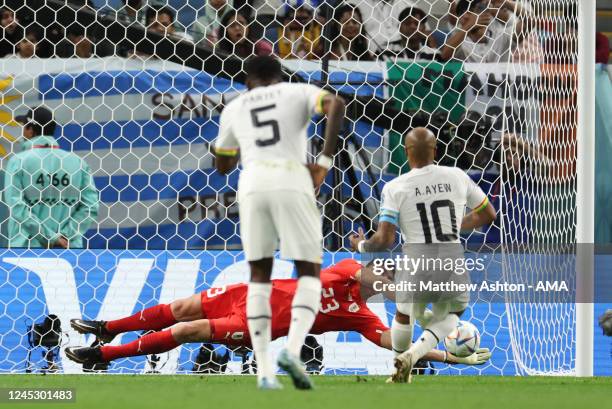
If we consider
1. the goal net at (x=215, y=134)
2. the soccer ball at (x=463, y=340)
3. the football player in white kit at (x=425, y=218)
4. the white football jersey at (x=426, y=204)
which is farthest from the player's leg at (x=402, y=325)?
the goal net at (x=215, y=134)

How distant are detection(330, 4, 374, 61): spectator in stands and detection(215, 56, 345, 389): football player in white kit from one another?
354cm

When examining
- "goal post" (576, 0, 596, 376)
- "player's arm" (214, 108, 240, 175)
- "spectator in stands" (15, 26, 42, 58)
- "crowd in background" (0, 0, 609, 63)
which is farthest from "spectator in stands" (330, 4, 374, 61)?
"player's arm" (214, 108, 240, 175)

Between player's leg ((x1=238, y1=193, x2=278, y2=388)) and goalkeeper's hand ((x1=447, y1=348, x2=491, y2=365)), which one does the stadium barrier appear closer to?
goalkeeper's hand ((x1=447, y1=348, x2=491, y2=365))

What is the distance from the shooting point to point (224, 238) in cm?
895

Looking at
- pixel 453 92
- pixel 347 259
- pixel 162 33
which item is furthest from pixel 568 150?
pixel 162 33

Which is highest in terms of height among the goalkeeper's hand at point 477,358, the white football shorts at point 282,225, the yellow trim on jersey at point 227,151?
the yellow trim on jersey at point 227,151

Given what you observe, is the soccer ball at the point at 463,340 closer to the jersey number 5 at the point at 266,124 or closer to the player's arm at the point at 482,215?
the player's arm at the point at 482,215

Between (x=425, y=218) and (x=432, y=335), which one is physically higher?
(x=425, y=218)

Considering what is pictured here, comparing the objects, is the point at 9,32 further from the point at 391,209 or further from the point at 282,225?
the point at 282,225

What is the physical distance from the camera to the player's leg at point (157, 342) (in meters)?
7.67

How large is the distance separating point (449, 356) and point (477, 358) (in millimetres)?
182

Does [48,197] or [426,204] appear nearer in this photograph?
[426,204]

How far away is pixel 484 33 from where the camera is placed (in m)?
9.13

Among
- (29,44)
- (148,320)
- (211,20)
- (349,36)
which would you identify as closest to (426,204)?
(148,320)
